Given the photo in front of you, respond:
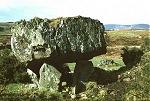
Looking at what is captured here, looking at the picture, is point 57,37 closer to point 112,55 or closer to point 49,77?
point 49,77

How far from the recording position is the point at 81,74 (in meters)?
28.7

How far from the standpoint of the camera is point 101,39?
96.4 feet

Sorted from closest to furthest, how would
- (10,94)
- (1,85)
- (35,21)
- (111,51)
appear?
(10,94) < (35,21) < (1,85) < (111,51)

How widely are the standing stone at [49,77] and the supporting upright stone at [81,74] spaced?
1454mm

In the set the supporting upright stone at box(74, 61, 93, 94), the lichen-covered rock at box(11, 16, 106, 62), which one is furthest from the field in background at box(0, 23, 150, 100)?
the lichen-covered rock at box(11, 16, 106, 62)

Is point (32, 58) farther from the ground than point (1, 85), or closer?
farther from the ground

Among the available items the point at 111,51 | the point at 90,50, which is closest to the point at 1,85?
the point at 90,50

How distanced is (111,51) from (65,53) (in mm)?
29559

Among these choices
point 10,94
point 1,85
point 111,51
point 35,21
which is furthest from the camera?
point 111,51

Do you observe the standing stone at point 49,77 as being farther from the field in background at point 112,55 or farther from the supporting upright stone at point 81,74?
the supporting upright stone at point 81,74

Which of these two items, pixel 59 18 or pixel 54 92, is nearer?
pixel 54 92

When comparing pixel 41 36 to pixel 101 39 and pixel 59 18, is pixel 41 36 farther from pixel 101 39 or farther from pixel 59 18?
pixel 101 39

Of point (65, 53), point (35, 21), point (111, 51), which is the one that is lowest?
point (111, 51)

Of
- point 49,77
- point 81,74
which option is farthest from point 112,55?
point 49,77
